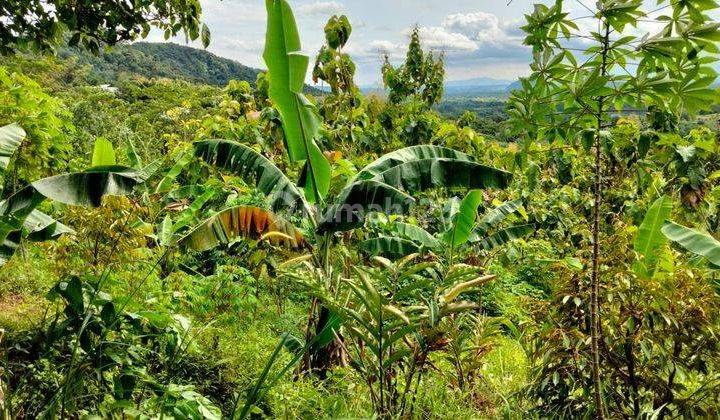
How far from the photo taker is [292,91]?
3.89m

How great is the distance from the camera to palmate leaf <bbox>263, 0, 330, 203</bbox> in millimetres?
3689

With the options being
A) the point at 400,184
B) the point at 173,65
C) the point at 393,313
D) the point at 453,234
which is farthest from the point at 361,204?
the point at 173,65

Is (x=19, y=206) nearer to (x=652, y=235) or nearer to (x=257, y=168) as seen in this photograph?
(x=257, y=168)

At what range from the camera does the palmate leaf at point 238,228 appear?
4.07m

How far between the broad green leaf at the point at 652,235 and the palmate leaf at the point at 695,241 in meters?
0.05

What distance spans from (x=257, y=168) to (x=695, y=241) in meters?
3.59

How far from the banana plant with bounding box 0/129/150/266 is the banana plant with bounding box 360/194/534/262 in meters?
2.42

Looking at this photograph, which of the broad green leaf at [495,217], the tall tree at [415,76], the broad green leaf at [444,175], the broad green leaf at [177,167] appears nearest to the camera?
the broad green leaf at [444,175]

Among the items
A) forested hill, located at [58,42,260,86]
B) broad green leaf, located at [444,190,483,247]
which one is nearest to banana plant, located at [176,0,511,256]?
broad green leaf, located at [444,190,483,247]

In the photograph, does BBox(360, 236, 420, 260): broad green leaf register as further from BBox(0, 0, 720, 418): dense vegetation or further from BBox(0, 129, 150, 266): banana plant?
BBox(0, 129, 150, 266): banana plant

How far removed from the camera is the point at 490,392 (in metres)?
4.05

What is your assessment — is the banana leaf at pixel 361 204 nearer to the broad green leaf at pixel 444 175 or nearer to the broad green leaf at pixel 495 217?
the broad green leaf at pixel 444 175

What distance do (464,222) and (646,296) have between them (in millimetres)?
1727

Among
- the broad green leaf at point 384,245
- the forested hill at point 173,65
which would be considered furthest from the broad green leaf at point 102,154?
the forested hill at point 173,65
